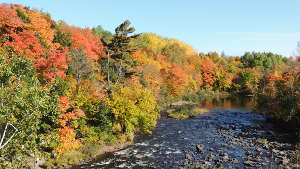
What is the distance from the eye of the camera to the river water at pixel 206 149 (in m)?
34.2

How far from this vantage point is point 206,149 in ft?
134

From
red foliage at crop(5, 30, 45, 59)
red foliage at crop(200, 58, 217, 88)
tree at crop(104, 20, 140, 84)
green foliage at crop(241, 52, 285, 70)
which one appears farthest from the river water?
green foliage at crop(241, 52, 285, 70)

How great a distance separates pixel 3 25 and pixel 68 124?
3003cm

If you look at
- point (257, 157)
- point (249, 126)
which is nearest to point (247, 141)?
point (257, 157)

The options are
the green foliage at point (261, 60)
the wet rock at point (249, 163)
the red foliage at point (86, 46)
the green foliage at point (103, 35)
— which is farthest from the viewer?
the green foliage at point (261, 60)

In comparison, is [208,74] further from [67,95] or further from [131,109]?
[67,95]

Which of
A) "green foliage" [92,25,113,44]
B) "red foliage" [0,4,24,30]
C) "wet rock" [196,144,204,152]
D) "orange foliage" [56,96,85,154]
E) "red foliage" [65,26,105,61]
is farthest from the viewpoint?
"green foliage" [92,25,113,44]

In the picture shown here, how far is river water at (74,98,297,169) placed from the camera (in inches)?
1348

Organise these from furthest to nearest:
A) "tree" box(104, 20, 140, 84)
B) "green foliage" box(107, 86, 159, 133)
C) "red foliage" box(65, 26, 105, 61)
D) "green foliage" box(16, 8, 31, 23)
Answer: "red foliage" box(65, 26, 105, 61), "green foliage" box(16, 8, 31, 23), "tree" box(104, 20, 140, 84), "green foliage" box(107, 86, 159, 133)

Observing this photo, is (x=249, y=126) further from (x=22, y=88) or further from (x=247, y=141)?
(x=22, y=88)

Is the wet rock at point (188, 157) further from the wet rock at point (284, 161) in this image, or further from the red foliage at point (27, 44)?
the red foliage at point (27, 44)

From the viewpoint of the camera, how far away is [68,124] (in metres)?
35.8

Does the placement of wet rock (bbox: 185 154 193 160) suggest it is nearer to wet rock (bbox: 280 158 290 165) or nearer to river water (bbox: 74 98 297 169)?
river water (bbox: 74 98 297 169)

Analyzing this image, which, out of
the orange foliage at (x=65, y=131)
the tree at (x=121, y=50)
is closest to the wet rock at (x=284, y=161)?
the orange foliage at (x=65, y=131)
